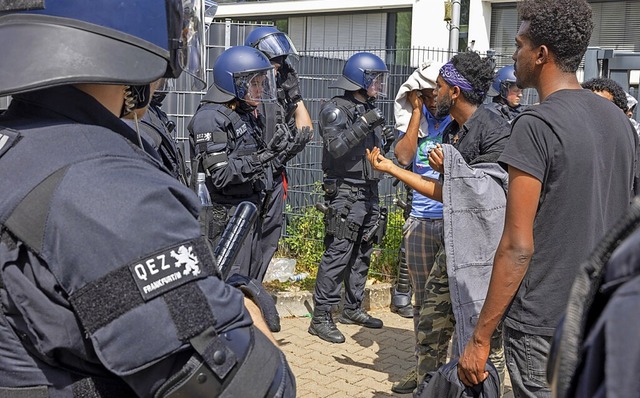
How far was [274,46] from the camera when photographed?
701 cm

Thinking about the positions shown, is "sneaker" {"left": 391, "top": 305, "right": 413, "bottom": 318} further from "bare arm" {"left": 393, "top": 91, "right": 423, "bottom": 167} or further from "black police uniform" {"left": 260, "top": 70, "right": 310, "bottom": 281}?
"bare arm" {"left": 393, "top": 91, "right": 423, "bottom": 167}

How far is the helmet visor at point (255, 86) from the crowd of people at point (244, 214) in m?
0.02

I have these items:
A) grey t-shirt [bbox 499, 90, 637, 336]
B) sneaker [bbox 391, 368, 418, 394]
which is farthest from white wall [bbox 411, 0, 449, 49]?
grey t-shirt [bbox 499, 90, 637, 336]

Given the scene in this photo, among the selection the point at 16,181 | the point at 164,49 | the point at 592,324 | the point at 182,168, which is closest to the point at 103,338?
the point at 16,181

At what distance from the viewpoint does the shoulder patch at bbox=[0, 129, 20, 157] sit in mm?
1481

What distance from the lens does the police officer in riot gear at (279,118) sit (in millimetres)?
6117

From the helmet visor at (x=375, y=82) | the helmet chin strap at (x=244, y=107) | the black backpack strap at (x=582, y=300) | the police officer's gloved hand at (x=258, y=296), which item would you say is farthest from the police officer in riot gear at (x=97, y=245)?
the helmet visor at (x=375, y=82)

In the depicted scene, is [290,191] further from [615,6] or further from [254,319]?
[615,6]

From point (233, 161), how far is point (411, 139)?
1.32 meters

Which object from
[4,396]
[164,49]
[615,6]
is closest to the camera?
[4,396]

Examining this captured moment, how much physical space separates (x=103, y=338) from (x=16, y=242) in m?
0.25

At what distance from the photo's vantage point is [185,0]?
1.83 metres

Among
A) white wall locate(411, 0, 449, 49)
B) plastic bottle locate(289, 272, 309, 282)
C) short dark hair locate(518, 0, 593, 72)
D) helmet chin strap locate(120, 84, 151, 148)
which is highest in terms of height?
white wall locate(411, 0, 449, 49)

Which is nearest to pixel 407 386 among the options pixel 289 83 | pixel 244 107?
pixel 244 107
